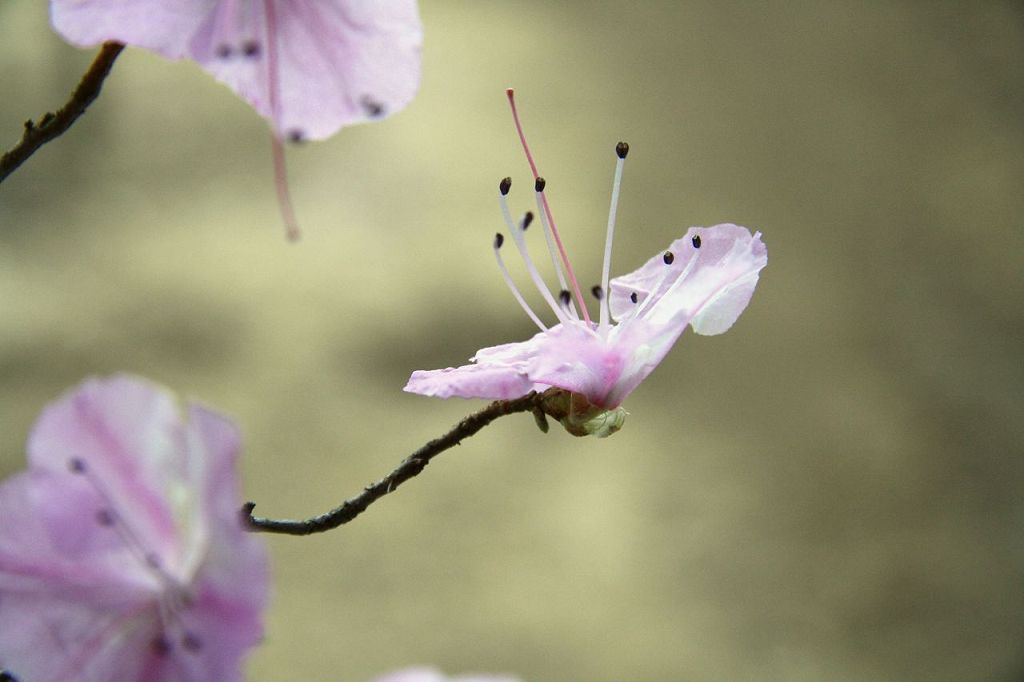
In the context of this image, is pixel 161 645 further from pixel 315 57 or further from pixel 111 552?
pixel 315 57

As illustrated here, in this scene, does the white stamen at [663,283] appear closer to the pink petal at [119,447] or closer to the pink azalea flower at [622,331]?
the pink azalea flower at [622,331]

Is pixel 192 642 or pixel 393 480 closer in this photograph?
pixel 192 642

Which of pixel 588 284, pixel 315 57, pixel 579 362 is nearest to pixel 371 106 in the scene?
pixel 315 57

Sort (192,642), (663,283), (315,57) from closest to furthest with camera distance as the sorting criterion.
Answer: (192,642) < (315,57) < (663,283)

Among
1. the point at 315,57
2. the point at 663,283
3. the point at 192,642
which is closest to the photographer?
the point at 192,642

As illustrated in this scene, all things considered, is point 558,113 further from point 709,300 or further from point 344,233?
point 709,300

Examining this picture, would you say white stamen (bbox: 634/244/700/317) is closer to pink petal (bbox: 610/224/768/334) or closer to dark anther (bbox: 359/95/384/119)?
pink petal (bbox: 610/224/768/334)

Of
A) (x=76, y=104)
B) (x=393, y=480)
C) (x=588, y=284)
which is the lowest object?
(x=588, y=284)
